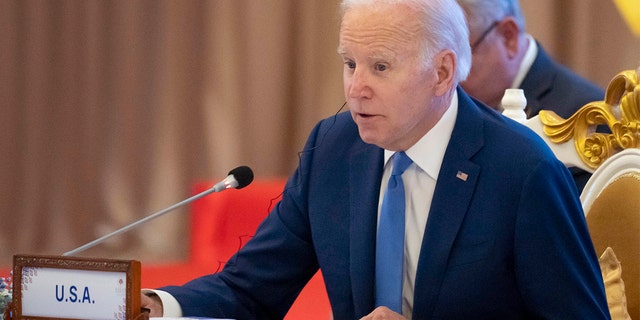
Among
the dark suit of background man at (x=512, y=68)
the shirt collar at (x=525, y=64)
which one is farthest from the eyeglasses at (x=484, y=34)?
the shirt collar at (x=525, y=64)

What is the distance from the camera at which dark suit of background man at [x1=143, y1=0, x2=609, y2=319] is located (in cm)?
166

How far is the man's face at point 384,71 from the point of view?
5.46 ft

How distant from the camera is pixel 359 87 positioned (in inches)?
65.6

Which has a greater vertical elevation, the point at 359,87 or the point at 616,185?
the point at 359,87

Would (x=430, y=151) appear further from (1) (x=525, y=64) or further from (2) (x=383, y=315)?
(1) (x=525, y=64)

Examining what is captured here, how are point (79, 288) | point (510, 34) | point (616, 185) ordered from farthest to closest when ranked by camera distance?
1. point (510, 34)
2. point (616, 185)
3. point (79, 288)

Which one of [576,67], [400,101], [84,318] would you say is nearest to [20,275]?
[84,318]

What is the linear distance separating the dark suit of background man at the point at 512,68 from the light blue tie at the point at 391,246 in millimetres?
1398

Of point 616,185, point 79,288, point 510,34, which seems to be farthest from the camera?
point 510,34

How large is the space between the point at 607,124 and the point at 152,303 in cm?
114

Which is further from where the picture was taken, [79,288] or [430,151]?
[430,151]

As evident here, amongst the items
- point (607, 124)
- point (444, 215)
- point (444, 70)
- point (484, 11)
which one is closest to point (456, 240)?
point (444, 215)

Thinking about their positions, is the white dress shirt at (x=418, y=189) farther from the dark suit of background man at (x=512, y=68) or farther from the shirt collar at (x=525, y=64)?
the shirt collar at (x=525, y=64)

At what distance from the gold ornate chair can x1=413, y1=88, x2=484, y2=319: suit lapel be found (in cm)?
53
